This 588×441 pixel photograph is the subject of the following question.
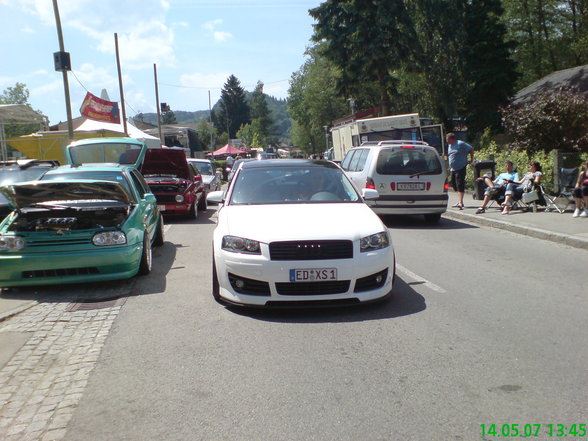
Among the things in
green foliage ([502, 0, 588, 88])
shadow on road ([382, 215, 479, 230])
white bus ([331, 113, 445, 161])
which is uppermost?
green foliage ([502, 0, 588, 88])

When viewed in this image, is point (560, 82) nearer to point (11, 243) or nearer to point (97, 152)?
point (97, 152)

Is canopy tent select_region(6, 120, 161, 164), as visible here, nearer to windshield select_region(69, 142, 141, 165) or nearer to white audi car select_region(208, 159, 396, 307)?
windshield select_region(69, 142, 141, 165)

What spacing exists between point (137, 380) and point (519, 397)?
2.63 m

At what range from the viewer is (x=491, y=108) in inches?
1433

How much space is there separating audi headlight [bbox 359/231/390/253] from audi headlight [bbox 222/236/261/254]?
3.39 feet

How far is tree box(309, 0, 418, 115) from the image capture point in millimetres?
31750

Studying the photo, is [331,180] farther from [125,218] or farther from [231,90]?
[231,90]

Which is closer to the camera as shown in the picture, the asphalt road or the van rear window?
the asphalt road

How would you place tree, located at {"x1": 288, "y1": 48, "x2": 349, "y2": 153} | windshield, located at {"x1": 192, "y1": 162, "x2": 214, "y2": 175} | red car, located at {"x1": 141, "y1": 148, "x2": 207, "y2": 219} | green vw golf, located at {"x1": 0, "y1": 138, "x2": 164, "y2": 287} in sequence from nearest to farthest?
green vw golf, located at {"x1": 0, "y1": 138, "x2": 164, "y2": 287}
red car, located at {"x1": 141, "y1": 148, "x2": 207, "y2": 219}
windshield, located at {"x1": 192, "y1": 162, "x2": 214, "y2": 175}
tree, located at {"x1": 288, "y1": 48, "x2": 349, "y2": 153}

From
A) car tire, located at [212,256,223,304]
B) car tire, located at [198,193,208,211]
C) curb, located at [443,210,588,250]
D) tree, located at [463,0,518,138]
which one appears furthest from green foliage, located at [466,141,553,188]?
tree, located at [463,0,518,138]

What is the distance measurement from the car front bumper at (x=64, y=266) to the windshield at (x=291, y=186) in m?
1.64

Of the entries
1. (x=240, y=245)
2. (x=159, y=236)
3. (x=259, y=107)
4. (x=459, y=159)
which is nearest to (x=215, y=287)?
(x=240, y=245)

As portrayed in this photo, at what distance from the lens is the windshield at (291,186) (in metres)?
6.62

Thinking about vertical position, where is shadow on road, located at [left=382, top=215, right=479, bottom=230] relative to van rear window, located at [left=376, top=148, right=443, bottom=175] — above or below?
below
